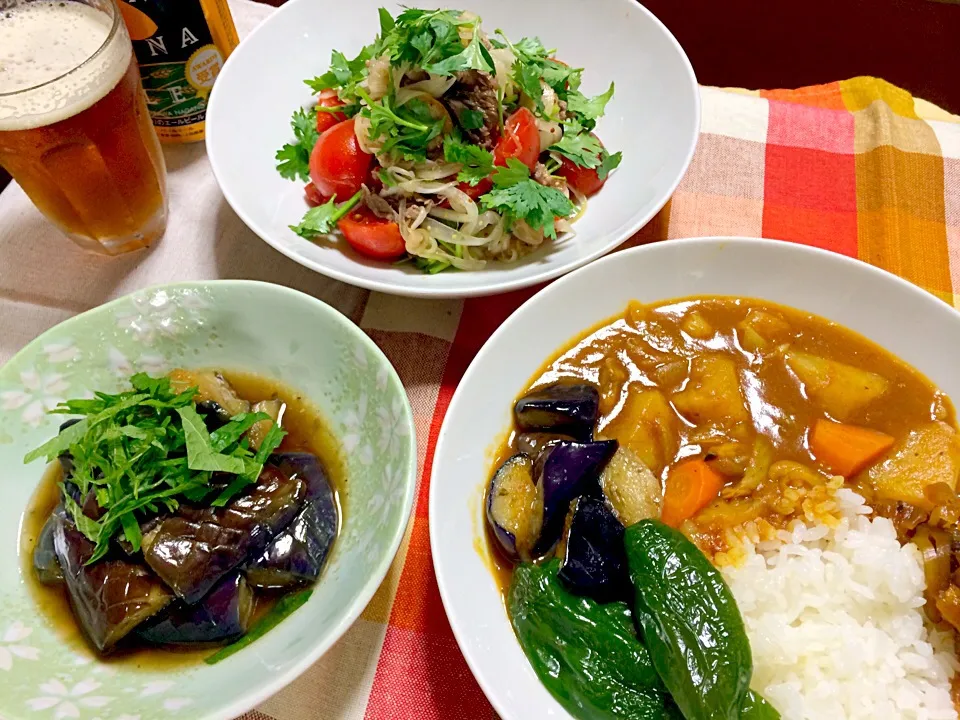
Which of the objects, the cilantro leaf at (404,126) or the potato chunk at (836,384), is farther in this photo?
the cilantro leaf at (404,126)

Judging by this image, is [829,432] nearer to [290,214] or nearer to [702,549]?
[702,549]

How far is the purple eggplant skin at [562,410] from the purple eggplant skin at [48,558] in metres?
1.19

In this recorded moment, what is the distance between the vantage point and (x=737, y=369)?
2.06m

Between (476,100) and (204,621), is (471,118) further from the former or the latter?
(204,621)

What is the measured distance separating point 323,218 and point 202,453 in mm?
922

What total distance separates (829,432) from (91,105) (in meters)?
2.26

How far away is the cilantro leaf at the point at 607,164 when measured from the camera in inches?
98.0

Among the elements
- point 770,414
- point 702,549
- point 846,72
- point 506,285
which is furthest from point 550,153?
point 846,72

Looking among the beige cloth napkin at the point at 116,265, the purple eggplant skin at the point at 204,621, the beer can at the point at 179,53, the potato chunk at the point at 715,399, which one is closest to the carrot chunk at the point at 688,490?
the potato chunk at the point at 715,399

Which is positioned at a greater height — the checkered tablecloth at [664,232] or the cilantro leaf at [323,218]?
the cilantro leaf at [323,218]

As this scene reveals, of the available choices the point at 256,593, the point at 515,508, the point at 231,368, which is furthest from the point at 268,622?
the point at 231,368

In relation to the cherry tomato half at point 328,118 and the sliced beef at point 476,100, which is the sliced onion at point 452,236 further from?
the cherry tomato half at point 328,118

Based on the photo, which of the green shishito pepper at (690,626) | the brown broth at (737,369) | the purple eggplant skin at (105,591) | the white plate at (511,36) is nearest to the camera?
the green shishito pepper at (690,626)

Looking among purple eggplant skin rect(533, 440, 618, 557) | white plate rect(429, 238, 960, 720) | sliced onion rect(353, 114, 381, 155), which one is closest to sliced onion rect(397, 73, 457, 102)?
sliced onion rect(353, 114, 381, 155)
